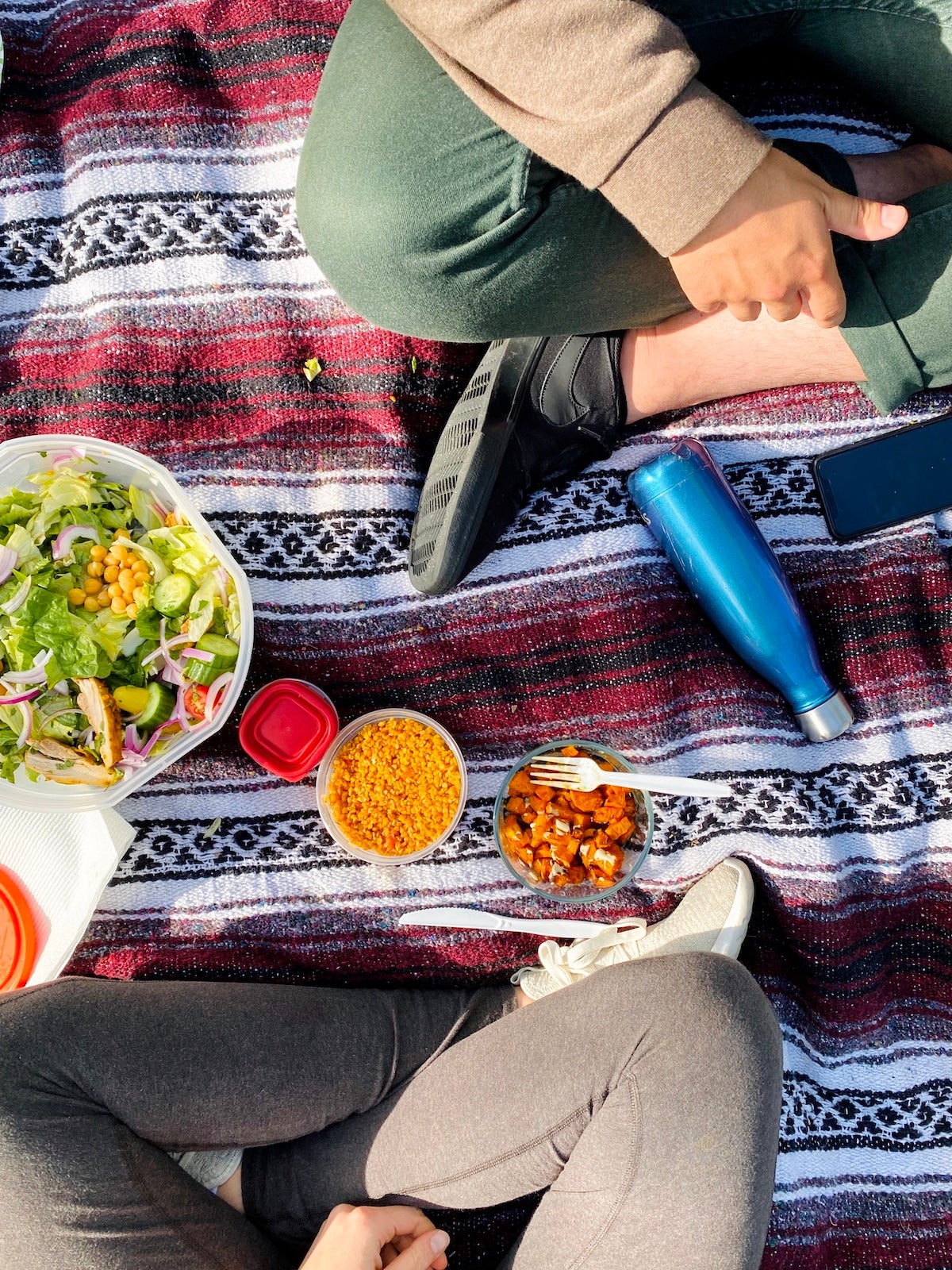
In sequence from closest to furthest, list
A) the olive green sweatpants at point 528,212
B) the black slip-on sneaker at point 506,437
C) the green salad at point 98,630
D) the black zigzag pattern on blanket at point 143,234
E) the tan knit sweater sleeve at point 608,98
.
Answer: the tan knit sweater sleeve at point 608,98 → the olive green sweatpants at point 528,212 → the green salad at point 98,630 → the black slip-on sneaker at point 506,437 → the black zigzag pattern on blanket at point 143,234

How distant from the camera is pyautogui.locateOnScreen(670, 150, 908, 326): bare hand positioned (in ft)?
2.85

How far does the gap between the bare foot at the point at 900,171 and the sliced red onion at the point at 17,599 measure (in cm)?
115

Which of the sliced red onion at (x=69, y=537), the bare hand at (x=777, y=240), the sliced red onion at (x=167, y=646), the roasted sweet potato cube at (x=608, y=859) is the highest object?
the bare hand at (x=777, y=240)

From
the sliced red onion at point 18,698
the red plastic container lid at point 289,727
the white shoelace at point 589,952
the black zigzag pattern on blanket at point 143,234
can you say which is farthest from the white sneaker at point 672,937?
the black zigzag pattern on blanket at point 143,234

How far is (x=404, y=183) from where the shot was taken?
0.99 m

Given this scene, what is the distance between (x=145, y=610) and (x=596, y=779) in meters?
0.62

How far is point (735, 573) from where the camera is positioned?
1.23 metres

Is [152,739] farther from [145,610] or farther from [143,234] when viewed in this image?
[143,234]

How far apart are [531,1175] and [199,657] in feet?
2.57

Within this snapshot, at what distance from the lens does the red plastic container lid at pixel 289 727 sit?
123 centimetres

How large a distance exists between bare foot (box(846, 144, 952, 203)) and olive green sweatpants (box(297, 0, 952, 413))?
0.05 meters

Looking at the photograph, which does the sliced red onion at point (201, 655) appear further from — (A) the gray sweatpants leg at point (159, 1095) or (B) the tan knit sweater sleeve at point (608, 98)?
(B) the tan knit sweater sleeve at point (608, 98)

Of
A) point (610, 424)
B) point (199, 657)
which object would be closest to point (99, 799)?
point (199, 657)

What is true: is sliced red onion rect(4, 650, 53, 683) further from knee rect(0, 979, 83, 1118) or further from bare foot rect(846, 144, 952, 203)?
bare foot rect(846, 144, 952, 203)
